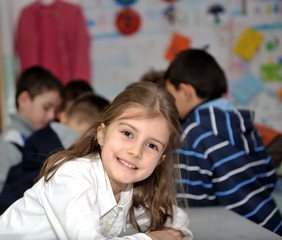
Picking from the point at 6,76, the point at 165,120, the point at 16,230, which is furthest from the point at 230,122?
the point at 6,76

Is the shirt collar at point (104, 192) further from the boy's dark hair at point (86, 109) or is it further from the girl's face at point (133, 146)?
the boy's dark hair at point (86, 109)

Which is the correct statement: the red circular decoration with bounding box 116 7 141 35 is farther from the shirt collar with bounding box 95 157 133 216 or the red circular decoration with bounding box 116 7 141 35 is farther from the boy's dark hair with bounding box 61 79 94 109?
the shirt collar with bounding box 95 157 133 216

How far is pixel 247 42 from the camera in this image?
352 centimetres

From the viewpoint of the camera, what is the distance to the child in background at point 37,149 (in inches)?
51.6

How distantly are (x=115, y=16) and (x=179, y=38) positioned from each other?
2.07 ft

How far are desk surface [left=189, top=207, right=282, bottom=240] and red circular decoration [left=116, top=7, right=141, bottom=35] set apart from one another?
8.30 ft

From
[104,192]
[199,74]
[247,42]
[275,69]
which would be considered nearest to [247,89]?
[275,69]

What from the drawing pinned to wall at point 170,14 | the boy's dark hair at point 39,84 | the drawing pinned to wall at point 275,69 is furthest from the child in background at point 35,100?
the drawing pinned to wall at point 275,69

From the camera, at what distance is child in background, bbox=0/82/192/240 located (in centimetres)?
89

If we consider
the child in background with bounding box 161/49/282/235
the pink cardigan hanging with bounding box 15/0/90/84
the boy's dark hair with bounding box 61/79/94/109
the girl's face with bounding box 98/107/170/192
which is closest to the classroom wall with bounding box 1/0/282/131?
the pink cardigan hanging with bounding box 15/0/90/84

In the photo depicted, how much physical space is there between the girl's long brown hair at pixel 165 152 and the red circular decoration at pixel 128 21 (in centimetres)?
247

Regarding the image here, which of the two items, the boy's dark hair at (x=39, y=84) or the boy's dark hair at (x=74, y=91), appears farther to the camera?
the boy's dark hair at (x=74, y=91)

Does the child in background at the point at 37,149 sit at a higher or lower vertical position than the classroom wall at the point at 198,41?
lower

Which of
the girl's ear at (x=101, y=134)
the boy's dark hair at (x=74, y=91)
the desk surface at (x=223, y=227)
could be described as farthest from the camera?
the boy's dark hair at (x=74, y=91)
